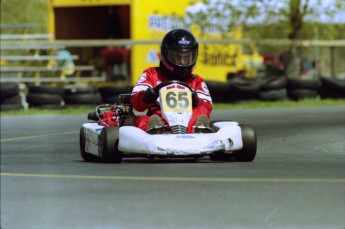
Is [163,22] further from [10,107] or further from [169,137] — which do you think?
[169,137]

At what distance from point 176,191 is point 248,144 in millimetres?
2336

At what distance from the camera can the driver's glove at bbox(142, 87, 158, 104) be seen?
31.9 ft


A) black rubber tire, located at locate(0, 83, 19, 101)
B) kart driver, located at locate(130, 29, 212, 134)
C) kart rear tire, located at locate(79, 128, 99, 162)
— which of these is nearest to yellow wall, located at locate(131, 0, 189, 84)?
black rubber tire, located at locate(0, 83, 19, 101)

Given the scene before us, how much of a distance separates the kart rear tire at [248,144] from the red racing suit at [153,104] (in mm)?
429

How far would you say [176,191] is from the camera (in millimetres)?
7438

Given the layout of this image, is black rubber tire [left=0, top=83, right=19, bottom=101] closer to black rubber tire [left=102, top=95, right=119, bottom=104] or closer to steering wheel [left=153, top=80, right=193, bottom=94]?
black rubber tire [left=102, top=95, right=119, bottom=104]

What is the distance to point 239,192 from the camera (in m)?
7.35

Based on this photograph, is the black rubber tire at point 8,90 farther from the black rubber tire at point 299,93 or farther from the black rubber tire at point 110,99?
the black rubber tire at point 299,93

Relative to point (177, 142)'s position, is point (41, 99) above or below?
below

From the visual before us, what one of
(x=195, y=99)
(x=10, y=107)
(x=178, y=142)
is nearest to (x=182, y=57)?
(x=195, y=99)

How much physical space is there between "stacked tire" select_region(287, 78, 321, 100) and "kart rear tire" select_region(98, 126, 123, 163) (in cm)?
1284

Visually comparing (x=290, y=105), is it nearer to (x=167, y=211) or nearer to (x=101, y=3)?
(x=101, y=3)

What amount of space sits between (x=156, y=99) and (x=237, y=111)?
978cm

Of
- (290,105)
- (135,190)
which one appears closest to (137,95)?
(135,190)
